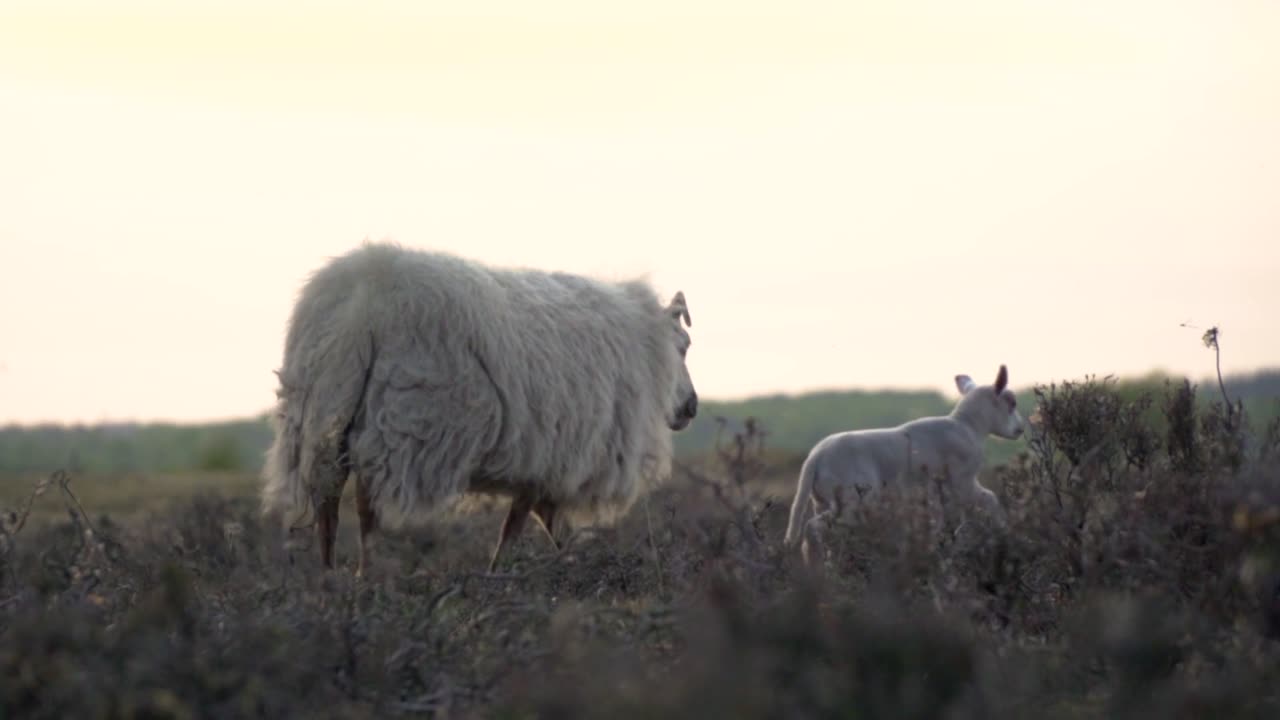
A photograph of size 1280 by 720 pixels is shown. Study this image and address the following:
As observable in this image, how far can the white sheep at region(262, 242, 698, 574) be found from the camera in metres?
8.03

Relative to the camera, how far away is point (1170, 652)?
14.8 ft

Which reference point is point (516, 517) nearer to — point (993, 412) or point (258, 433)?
point (993, 412)

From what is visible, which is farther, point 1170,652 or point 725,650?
point 1170,652

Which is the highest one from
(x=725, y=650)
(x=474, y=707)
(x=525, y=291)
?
(x=525, y=291)

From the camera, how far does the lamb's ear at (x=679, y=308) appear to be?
11.4 m

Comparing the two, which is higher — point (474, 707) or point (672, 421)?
point (672, 421)

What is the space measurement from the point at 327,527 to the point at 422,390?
3.02 feet

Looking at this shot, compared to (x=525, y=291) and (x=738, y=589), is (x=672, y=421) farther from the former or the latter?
(x=738, y=589)

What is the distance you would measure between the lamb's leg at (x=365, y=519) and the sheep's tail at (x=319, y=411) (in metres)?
0.12

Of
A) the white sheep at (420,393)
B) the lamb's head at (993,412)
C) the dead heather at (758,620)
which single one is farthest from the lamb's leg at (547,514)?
the lamb's head at (993,412)

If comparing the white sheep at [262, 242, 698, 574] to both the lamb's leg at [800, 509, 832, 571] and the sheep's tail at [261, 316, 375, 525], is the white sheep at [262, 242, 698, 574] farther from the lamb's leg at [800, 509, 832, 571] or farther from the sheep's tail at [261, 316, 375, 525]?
the lamb's leg at [800, 509, 832, 571]

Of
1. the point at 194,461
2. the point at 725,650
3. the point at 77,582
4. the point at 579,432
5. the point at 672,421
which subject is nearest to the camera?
the point at 725,650

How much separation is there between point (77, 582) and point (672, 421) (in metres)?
5.68

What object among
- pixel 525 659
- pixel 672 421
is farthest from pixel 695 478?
pixel 672 421
